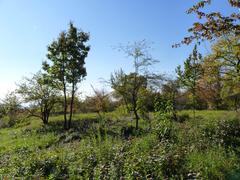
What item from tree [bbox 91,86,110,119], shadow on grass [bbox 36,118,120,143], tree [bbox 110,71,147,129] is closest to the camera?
shadow on grass [bbox 36,118,120,143]

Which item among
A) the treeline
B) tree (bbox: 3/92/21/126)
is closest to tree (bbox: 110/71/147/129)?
the treeline

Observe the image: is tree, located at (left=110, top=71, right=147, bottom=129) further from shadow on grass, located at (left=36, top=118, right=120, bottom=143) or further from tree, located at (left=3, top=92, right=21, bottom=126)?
tree, located at (left=3, top=92, right=21, bottom=126)

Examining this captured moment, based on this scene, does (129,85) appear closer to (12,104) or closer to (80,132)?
(80,132)

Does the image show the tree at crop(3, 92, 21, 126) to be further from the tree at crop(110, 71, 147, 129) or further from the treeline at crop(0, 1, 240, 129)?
the tree at crop(110, 71, 147, 129)

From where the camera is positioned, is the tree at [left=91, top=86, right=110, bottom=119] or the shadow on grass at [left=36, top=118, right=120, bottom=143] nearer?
the shadow on grass at [left=36, top=118, right=120, bottom=143]

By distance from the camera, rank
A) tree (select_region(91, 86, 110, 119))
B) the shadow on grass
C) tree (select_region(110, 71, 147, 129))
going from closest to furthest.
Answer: the shadow on grass < tree (select_region(110, 71, 147, 129)) < tree (select_region(91, 86, 110, 119))

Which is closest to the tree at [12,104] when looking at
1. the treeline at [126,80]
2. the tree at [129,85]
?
the treeline at [126,80]

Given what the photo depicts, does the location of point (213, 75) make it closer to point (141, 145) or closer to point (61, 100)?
point (61, 100)

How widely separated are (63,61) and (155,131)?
14.2m

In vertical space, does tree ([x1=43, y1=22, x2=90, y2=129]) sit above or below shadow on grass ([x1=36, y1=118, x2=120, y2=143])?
above

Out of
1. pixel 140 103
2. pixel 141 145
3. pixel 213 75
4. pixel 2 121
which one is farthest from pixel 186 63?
pixel 2 121

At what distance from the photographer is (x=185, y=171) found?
6832 millimetres

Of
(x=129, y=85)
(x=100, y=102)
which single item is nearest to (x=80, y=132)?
(x=129, y=85)

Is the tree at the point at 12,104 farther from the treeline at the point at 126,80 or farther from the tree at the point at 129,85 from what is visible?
the tree at the point at 129,85
